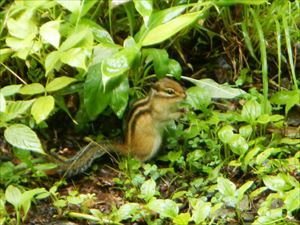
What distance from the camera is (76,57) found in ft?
10.2

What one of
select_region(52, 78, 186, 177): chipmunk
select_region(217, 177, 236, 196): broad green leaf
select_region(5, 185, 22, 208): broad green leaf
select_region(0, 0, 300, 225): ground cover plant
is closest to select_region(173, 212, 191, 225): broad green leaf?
select_region(0, 0, 300, 225): ground cover plant

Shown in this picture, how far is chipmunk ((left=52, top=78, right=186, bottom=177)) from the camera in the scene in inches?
140

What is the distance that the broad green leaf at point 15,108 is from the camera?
3.29m

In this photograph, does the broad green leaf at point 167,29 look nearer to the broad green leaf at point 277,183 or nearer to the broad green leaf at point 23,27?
the broad green leaf at point 23,27

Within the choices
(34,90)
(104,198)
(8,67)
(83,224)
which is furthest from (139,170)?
(8,67)

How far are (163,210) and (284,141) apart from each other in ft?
2.84

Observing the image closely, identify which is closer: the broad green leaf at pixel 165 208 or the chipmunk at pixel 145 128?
the broad green leaf at pixel 165 208

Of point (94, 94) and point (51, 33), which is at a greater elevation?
point (51, 33)

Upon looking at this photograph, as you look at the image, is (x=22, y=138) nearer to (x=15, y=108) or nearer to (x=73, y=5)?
(x=15, y=108)

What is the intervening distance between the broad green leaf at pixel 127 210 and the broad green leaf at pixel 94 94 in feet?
1.80

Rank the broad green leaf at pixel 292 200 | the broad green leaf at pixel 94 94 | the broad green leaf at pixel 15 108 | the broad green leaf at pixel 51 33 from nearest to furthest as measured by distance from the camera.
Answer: the broad green leaf at pixel 292 200 < the broad green leaf at pixel 51 33 < the broad green leaf at pixel 15 108 < the broad green leaf at pixel 94 94

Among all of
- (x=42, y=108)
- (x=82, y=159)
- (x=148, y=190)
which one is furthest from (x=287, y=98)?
(x=42, y=108)

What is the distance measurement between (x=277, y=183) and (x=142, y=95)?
1014 mm

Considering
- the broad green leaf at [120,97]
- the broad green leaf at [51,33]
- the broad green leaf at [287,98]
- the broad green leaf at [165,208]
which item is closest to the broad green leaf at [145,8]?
the broad green leaf at [51,33]
